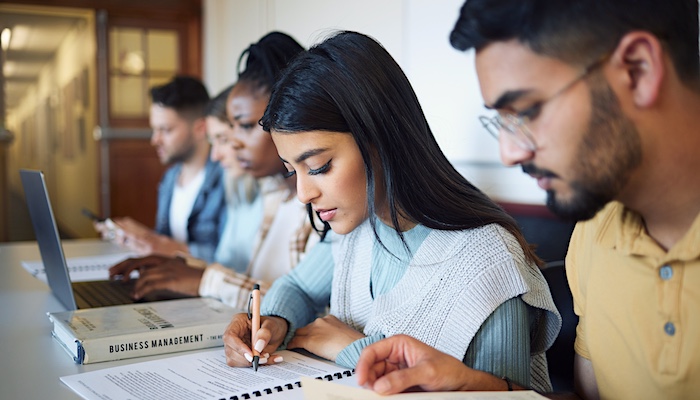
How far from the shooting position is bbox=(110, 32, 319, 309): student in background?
1.65 m

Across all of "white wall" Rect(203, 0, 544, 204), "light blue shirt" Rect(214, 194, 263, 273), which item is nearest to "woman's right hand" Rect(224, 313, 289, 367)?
"white wall" Rect(203, 0, 544, 204)

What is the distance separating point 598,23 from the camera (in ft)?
2.44

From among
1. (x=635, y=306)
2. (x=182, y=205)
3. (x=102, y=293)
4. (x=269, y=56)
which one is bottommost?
(x=182, y=205)

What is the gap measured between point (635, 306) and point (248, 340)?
0.60 m

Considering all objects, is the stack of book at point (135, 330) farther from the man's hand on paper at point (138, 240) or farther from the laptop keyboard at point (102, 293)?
the man's hand on paper at point (138, 240)

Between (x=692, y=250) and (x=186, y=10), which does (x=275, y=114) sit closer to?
(x=692, y=250)

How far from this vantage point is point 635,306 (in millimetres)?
879

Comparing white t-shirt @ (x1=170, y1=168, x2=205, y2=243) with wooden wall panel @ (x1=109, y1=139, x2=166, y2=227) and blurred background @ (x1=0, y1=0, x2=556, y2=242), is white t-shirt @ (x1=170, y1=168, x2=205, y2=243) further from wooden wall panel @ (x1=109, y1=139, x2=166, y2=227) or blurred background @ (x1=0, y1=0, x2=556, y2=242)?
wooden wall panel @ (x1=109, y1=139, x2=166, y2=227)

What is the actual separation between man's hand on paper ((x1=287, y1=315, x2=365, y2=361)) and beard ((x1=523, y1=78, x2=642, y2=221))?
19.1 inches

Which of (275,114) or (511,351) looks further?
(275,114)

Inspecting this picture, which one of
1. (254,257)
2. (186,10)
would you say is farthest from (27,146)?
(254,257)

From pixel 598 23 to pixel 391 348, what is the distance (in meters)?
0.46

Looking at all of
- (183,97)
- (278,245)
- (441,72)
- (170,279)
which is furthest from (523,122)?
(183,97)

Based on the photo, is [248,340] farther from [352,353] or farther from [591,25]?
[591,25]
